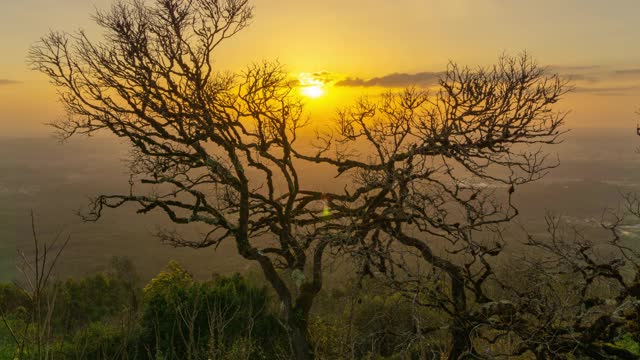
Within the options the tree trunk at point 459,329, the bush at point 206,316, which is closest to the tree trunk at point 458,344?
the tree trunk at point 459,329

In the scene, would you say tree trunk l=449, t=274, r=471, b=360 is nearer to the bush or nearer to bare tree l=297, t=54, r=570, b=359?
bare tree l=297, t=54, r=570, b=359

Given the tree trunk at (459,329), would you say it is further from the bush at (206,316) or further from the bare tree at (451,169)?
the bush at (206,316)

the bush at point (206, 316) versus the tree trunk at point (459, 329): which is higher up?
the tree trunk at point (459, 329)

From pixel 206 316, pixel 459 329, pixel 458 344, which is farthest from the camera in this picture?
pixel 206 316

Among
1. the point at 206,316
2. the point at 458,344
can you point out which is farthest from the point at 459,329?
the point at 206,316

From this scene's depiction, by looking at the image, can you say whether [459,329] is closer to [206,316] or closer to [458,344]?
[458,344]

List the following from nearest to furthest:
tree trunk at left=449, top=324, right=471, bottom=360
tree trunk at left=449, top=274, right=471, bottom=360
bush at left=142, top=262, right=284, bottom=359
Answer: tree trunk at left=449, top=274, right=471, bottom=360, tree trunk at left=449, top=324, right=471, bottom=360, bush at left=142, top=262, right=284, bottom=359

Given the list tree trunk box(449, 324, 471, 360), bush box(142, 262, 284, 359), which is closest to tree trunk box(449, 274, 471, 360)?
tree trunk box(449, 324, 471, 360)

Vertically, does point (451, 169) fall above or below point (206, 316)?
above

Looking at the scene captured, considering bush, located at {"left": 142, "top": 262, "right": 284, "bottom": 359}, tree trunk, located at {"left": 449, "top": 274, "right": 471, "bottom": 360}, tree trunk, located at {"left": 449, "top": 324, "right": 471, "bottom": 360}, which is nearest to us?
tree trunk, located at {"left": 449, "top": 274, "right": 471, "bottom": 360}

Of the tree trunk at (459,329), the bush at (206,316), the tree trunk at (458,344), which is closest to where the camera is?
the tree trunk at (459,329)

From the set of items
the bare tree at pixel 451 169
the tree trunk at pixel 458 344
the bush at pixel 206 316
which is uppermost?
the bare tree at pixel 451 169

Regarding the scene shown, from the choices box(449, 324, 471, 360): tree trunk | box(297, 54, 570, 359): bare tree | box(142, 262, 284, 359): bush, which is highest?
box(297, 54, 570, 359): bare tree

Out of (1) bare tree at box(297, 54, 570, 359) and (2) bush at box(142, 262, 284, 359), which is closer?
(1) bare tree at box(297, 54, 570, 359)
